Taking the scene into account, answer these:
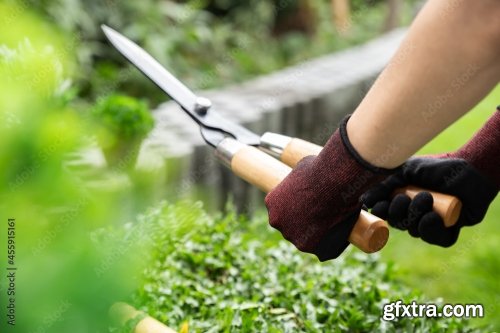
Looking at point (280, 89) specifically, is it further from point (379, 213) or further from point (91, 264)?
point (91, 264)

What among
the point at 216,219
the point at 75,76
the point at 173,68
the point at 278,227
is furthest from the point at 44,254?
the point at 173,68

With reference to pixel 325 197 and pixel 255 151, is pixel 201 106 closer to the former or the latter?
pixel 255 151

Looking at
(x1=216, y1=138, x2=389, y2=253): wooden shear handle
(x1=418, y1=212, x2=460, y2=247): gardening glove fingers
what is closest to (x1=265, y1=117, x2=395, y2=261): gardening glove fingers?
(x1=216, y1=138, x2=389, y2=253): wooden shear handle

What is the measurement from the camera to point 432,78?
98 cm

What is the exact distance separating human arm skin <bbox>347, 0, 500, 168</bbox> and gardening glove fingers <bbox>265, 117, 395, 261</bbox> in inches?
1.9

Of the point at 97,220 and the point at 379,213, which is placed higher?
the point at 97,220

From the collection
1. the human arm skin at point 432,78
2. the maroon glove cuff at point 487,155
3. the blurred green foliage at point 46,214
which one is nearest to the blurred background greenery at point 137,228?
the blurred green foliage at point 46,214

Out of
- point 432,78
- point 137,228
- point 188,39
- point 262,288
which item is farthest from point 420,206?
point 188,39

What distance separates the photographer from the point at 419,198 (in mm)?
1301

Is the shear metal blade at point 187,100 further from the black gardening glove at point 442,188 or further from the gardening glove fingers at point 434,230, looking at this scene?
the gardening glove fingers at point 434,230

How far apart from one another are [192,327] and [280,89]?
2.50 metres

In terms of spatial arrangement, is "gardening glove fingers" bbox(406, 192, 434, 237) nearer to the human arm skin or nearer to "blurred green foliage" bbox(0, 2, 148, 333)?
the human arm skin

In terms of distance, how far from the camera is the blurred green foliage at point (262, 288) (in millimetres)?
1663

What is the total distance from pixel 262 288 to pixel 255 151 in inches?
21.9
